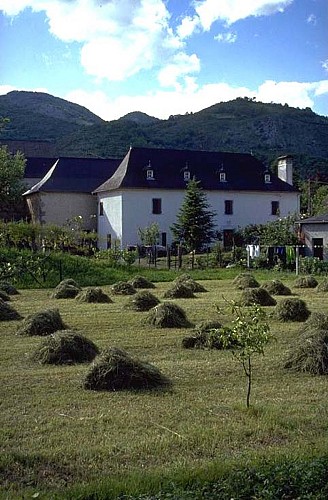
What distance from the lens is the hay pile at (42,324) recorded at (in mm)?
12727

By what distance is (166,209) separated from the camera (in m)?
48.2

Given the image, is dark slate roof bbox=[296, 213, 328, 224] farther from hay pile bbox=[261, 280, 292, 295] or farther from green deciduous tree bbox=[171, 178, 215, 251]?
hay pile bbox=[261, 280, 292, 295]

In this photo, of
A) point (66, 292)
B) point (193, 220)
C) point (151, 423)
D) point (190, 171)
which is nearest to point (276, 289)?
point (66, 292)

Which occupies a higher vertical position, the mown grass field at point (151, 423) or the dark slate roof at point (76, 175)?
the dark slate roof at point (76, 175)

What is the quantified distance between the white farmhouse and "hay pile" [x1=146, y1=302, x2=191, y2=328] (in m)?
33.0

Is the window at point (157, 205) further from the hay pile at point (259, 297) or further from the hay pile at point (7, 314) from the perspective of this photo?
the hay pile at point (7, 314)

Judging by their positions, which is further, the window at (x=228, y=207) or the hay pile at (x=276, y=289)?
the window at (x=228, y=207)

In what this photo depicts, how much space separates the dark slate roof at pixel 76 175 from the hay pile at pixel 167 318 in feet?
125

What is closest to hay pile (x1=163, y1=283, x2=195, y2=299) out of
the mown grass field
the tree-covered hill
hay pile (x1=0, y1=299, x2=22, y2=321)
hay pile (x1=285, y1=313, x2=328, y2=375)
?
hay pile (x1=0, y1=299, x2=22, y2=321)

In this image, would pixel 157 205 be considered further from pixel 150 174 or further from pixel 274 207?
pixel 274 207

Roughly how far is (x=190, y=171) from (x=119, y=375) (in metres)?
42.3

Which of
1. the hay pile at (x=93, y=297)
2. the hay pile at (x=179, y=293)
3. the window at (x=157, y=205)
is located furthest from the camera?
the window at (x=157, y=205)

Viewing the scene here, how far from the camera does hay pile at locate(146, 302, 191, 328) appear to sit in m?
13.7

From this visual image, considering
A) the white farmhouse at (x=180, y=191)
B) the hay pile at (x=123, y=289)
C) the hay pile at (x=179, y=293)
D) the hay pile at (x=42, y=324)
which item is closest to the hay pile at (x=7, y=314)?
the hay pile at (x=42, y=324)
